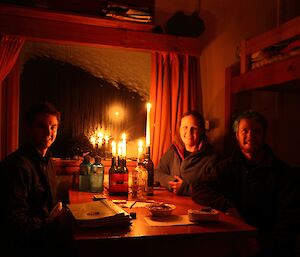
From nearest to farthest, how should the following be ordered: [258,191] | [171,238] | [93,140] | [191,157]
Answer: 1. [171,238]
2. [258,191]
3. [191,157]
4. [93,140]

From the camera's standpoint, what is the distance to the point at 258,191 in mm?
1878

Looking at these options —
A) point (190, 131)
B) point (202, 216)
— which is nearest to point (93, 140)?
point (190, 131)

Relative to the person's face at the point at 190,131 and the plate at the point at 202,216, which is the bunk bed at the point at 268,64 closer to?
the person's face at the point at 190,131

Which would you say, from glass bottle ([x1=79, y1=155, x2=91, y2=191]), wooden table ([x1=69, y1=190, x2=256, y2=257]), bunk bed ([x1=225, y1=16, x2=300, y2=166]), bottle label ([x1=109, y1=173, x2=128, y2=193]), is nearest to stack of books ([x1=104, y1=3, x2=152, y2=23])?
bunk bed ([x1=225, y1=16, x2=300, y2=166])

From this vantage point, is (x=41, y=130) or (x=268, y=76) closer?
(x=41, y=130)

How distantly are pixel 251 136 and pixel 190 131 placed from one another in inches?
21.7

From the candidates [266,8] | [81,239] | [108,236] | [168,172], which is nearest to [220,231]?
[108,236]

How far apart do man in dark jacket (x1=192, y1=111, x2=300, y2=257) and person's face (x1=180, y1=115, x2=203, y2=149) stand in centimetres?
38

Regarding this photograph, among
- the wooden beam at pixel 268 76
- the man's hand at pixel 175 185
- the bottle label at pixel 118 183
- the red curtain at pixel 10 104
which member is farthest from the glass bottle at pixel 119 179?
the wooden beam at pixel 268 76

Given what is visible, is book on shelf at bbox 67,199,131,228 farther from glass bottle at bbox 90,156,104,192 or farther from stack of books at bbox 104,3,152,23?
stack of books at bbox 104,3,152,23

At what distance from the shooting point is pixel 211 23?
10.7ft

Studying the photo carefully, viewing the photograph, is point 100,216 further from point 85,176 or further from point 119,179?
point 85,176

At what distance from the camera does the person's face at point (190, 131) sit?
94.8 inches

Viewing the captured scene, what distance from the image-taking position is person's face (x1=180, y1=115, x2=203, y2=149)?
2.41 metres
